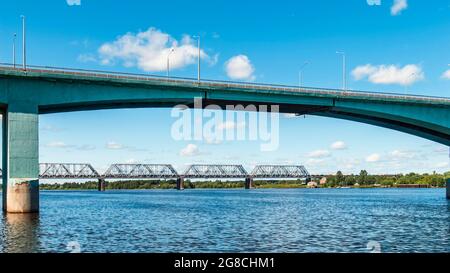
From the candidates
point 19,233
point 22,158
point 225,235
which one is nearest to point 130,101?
point 22,158

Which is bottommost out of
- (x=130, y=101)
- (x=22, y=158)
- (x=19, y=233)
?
(x=19, y=233)

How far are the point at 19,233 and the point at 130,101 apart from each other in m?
24.1

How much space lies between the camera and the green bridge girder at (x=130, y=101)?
46219 millimetres

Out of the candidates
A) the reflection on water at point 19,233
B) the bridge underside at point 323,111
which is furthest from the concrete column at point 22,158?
the bridge underside at point 323,111

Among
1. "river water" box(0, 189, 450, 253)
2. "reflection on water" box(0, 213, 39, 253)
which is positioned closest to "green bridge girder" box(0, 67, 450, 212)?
"reflection on water" box(0, 213, 39, 253)

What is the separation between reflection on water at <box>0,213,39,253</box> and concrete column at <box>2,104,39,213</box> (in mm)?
1624

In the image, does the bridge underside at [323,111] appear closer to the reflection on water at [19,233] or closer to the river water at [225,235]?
the reflection on water at [19,233]

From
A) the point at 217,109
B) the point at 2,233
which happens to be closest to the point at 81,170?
the point at 217,109

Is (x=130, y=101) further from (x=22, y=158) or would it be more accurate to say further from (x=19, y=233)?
(x=19, y=233)

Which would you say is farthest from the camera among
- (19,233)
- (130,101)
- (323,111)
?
(323,111)

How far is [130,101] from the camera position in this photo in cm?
5425

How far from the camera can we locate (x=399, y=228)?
35.8m
